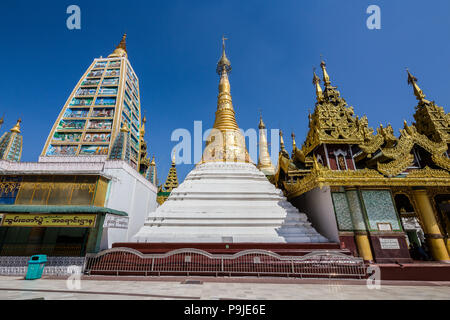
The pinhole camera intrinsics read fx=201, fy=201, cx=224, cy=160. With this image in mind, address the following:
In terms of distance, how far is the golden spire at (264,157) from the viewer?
22520 mm

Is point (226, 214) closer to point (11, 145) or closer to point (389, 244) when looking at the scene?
point (389, 244)

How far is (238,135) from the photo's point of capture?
1884 centimetres

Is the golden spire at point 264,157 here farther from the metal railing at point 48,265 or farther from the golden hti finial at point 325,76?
the metal railing at point 48,265

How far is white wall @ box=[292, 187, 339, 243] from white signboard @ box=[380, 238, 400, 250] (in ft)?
4.96

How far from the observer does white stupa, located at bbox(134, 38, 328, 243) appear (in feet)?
29.7

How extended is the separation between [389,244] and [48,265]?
12924 mm

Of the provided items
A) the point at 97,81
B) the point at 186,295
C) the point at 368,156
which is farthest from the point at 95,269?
the point at 97,81

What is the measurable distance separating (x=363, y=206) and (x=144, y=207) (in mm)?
12980

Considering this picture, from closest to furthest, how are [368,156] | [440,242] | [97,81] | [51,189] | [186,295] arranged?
[186,295]
[440,242]
[51,189]
[368,156]
[97,81]

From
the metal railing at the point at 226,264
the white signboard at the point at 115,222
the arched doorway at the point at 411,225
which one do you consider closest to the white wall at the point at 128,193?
the white signboard at the point at 115,222

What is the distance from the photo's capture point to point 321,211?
30.3ft

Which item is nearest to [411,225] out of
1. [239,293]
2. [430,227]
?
[430,227]

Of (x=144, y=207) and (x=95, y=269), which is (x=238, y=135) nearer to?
(x=144, y=207)

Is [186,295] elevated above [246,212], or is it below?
below
